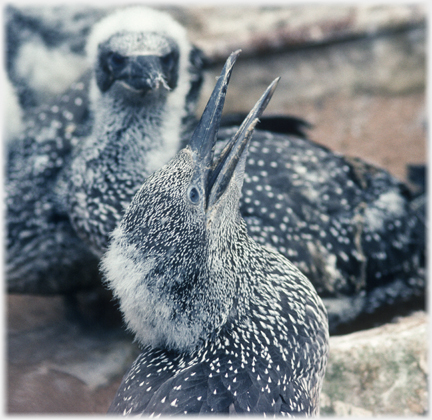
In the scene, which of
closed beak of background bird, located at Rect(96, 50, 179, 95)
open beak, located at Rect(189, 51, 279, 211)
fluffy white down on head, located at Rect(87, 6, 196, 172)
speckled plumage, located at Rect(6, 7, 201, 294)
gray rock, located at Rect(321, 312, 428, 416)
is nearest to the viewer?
→ open beak, located at Rect(189, 51, 279, 211)

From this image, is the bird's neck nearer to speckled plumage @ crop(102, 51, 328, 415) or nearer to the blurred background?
speckled plumage @ crop(102, 51, 328, 415)

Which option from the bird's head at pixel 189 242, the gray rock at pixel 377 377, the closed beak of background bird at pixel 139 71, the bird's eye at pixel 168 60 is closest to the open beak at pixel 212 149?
the bird's head at pixel 189 242

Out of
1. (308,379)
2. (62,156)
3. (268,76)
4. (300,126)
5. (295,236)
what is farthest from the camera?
(268,76)

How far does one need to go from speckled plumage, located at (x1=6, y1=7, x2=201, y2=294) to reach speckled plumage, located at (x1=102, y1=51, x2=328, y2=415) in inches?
29.4

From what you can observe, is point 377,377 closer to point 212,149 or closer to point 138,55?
point 212,149

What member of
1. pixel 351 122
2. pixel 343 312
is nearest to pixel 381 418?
pixel 343 312

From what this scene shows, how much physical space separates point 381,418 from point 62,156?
2.30 metres

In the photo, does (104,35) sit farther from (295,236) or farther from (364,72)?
(364,72)

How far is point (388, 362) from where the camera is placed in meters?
2.49

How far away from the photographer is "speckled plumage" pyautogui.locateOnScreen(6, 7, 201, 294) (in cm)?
275

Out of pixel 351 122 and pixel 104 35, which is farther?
pixel 351 122

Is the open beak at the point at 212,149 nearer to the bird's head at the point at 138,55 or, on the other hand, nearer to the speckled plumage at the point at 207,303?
the speckled plumage at the point at 207,303

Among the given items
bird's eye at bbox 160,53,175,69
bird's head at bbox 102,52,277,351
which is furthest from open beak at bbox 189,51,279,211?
bird's eye at bbox 160,53,175,69

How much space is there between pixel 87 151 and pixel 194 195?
3.96 ft
